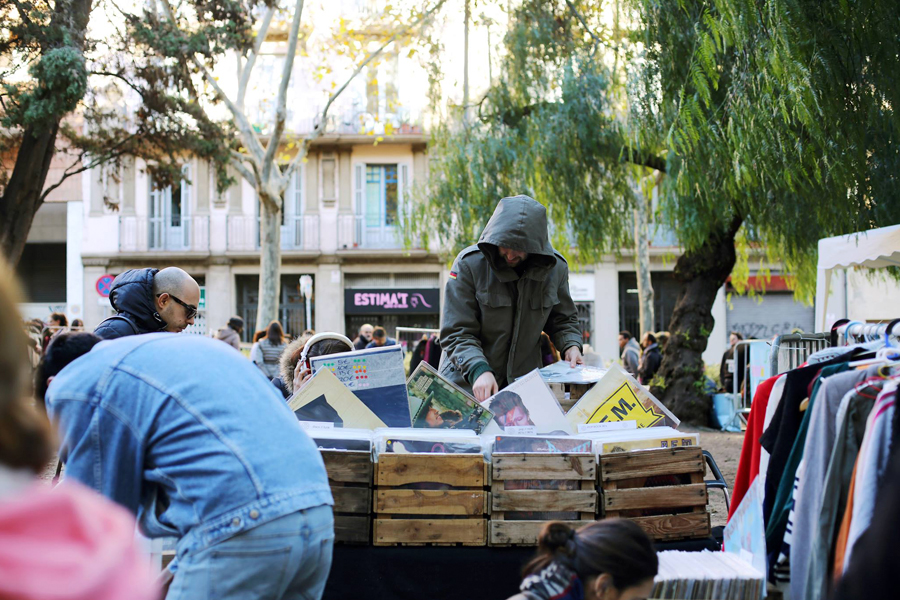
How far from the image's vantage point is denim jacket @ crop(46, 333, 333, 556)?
1771 millimetres

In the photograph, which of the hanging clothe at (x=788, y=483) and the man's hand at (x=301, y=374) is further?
the man's hand at (x=301, y=374)

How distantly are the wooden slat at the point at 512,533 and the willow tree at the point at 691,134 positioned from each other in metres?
3.45

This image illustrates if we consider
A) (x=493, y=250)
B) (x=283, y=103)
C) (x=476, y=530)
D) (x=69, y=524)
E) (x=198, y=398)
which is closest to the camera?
(x=69, y=524)

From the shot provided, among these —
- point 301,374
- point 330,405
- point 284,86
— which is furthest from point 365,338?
point 330,405

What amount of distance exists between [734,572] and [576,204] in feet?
32.2

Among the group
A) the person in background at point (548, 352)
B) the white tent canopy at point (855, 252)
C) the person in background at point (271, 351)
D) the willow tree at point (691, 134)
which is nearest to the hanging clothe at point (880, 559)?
the person in background at point (548, 352)

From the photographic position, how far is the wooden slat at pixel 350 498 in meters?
3.00

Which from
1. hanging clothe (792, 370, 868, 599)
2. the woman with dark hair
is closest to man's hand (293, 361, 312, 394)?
the woman with dark hair

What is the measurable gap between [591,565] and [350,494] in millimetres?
Result: 1120

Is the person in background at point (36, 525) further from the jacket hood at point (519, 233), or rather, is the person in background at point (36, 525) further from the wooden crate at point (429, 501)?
the jacket hood at point (519, 233)

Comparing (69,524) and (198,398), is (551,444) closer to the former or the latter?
(198,398)

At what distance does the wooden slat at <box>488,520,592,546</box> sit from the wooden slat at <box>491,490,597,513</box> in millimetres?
59

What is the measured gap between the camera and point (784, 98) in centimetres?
525

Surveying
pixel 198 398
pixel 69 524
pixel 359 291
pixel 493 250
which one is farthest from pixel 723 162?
pixel 359 291
